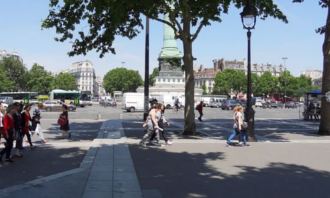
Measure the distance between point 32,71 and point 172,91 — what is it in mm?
61313

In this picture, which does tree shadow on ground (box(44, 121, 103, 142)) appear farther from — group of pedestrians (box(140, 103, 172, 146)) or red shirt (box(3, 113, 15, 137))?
red shirt (box(3, 113, 15, 137))

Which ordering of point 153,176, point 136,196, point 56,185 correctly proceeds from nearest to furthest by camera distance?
point 136,196
point 56,185
point 153,176

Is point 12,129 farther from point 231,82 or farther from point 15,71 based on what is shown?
point 231,82

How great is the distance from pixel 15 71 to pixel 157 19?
124288 millimetres

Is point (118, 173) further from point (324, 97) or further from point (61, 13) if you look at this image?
point (324, 97)

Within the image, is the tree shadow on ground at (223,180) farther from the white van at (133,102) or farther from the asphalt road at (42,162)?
the white van at (133,102)

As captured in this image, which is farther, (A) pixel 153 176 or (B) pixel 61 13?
(B) pixel 61 13

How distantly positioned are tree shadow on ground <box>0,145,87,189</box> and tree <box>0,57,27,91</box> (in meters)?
126

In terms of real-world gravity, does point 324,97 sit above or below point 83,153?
above

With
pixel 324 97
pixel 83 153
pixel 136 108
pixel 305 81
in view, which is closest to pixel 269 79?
pixel 305 81

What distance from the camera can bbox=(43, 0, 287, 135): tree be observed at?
2381 cm

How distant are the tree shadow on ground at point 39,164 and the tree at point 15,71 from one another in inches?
4949

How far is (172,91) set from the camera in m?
104

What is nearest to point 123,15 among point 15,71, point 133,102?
point 133,102
